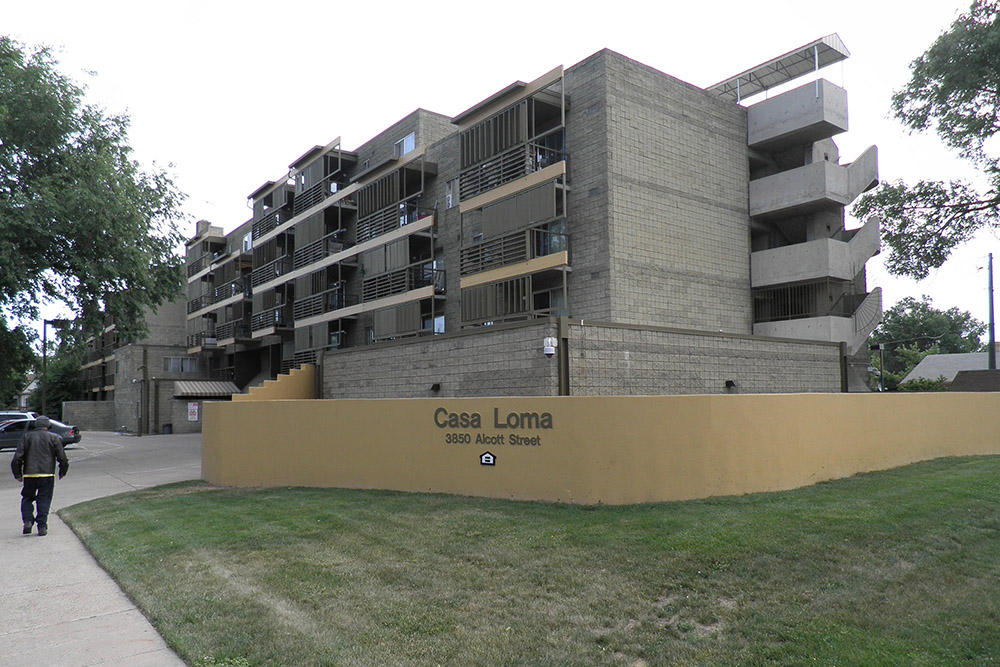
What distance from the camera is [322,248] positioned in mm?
33500

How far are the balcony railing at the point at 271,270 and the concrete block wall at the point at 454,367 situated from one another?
56.0 ft

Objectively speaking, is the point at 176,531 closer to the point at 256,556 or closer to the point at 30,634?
the point at 256,556

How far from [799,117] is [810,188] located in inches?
93.6

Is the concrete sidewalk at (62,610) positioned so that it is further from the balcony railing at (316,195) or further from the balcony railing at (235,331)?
the balcony railing at (235,331)

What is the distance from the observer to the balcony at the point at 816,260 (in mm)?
22234

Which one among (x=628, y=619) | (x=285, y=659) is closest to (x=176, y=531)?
(x=285, y=659)

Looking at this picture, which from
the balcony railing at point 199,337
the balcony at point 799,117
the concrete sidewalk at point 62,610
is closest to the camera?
the concrete sidewalk at point 62,610

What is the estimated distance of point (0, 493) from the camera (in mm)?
16172

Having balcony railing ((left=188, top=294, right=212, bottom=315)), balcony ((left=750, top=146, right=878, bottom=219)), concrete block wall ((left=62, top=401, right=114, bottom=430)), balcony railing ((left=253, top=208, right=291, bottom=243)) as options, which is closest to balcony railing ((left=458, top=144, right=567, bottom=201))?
balcony ((left=750, top=146, right=878, bottom=219))

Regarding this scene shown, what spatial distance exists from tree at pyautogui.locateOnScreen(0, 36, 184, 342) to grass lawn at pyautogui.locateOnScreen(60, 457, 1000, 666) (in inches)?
517

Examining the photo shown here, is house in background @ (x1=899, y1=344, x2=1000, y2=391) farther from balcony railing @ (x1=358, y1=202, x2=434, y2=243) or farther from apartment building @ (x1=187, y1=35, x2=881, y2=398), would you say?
balcony railing @ (x1=358, y1=202, x2=434, y2=243)

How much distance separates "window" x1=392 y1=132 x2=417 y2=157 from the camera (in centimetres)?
2946

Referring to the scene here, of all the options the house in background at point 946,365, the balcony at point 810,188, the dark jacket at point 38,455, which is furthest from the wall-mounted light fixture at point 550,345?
the house in background at point 946,365

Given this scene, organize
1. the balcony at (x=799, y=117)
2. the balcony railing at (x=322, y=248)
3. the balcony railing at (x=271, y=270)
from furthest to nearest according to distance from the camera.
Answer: the balcony railing at (x=271, y=270)
the balcony railing at (x=322, y=248)
the balcony at (x=799, y=117)
